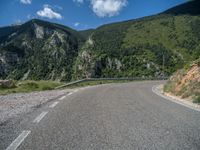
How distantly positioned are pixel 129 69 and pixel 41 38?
103 m

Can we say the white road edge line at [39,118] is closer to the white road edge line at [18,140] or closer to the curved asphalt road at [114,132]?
the curved asphalt road at [114,132]

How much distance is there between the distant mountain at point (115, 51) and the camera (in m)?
105

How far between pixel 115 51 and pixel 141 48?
40.2 ft

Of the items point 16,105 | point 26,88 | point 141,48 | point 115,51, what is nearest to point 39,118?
point 16,105

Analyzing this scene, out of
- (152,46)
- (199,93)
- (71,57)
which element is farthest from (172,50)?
(199,93)

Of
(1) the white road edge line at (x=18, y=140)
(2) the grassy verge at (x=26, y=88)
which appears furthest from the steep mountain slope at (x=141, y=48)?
(1) the white road edge line at (x=18, y=140)

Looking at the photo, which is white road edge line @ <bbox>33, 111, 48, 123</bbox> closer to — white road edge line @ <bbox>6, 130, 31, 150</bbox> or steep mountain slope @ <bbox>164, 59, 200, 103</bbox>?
white road edge line @ <bbox>6, 130, 31, 150</bbox>

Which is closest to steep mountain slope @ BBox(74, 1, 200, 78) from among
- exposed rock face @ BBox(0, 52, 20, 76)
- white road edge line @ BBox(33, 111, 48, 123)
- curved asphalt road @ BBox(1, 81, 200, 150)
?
exposed rock face @ BBox(0, 52, 20, 76)

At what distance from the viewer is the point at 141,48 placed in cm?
11462

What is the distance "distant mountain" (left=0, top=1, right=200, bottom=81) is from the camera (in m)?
105

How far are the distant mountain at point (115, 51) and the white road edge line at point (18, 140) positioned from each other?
234ft

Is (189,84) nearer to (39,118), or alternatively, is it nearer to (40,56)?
(39,118)

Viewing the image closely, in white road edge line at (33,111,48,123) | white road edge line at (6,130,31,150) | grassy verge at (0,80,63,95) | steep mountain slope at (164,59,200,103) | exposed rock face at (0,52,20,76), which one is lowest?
exposed rock face at (0,52,20,76)

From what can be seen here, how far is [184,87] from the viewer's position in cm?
1739
